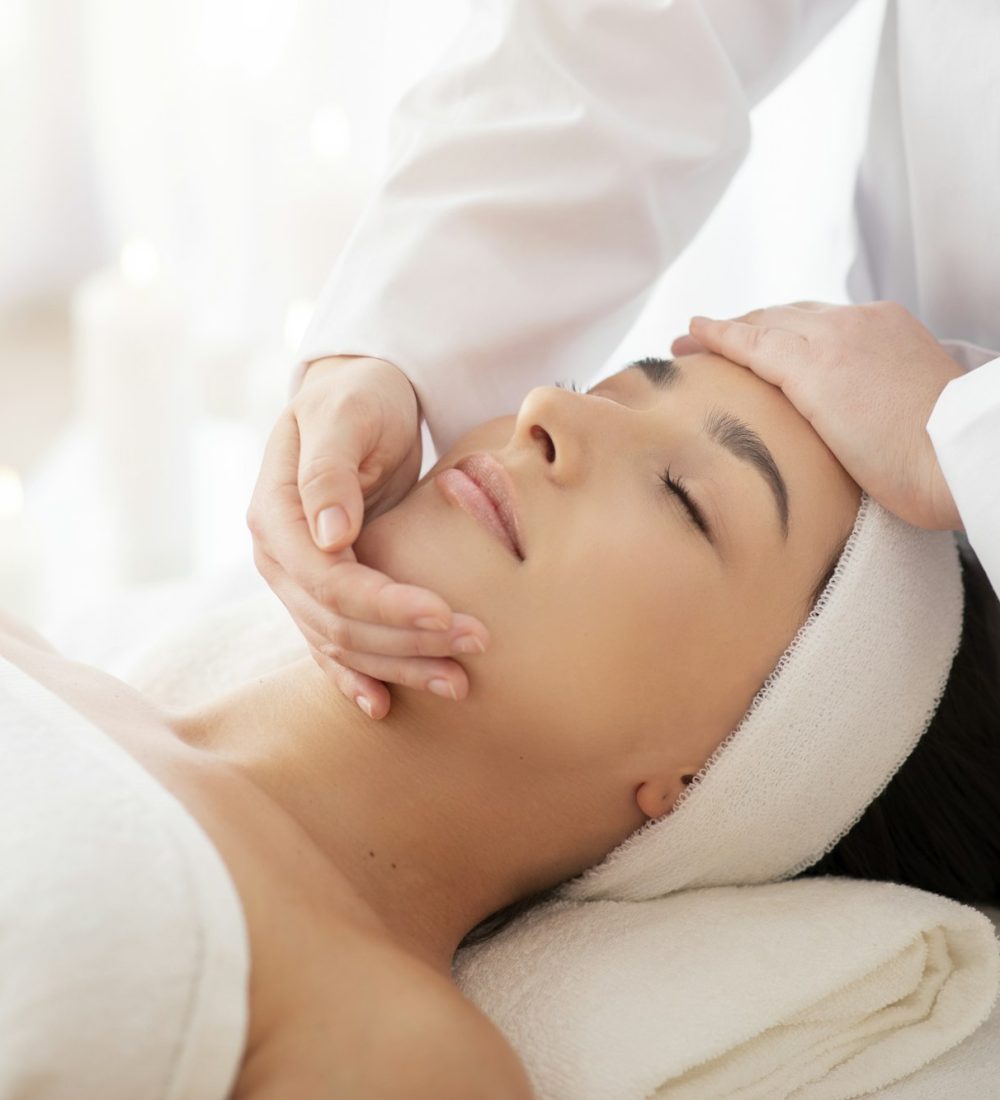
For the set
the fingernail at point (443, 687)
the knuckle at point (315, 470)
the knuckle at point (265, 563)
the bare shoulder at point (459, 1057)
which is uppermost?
the knuckle at point (315, 470)

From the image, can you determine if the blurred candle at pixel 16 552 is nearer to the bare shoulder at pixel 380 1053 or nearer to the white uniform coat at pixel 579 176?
the white uniform coat at pixel 579 176

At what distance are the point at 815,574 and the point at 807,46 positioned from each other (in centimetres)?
79

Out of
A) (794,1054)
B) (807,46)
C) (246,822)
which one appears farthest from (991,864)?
(807,46)

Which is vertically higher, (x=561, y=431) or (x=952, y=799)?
(x=561, y=431)

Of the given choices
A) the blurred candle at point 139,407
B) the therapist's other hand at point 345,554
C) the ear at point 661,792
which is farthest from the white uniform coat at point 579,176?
the blurred candle at point 139,407

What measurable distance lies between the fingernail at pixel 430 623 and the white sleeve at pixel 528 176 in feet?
1.45

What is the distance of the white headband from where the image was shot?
3.98 feet

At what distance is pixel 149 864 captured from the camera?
99cm

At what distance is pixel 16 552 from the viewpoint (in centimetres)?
218

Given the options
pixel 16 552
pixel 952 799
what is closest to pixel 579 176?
pixel 952 799

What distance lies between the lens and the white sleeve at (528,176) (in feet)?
4.89

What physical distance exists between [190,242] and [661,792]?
268 centimetres

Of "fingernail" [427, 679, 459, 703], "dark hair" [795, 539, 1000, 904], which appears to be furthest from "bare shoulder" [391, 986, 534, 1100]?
"dark hair" [795, 539, 1000, 904]

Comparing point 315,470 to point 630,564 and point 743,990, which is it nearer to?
point 630,564
